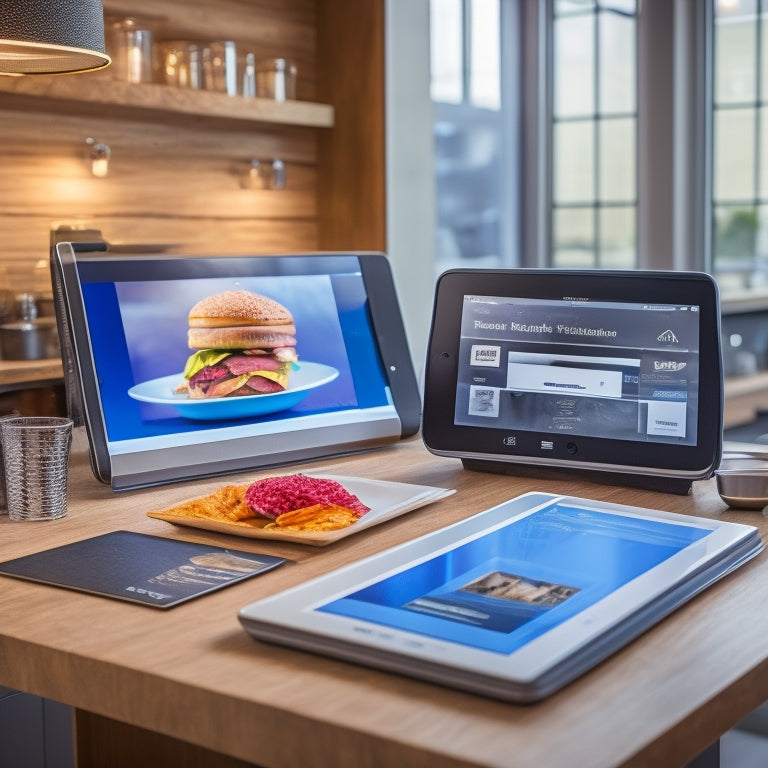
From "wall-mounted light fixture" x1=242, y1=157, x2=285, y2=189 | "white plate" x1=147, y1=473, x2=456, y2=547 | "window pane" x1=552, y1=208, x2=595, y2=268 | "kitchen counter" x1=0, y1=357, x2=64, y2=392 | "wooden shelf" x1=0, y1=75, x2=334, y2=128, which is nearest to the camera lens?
"white plate" x1=147, y1=473, x2=456, y2=547

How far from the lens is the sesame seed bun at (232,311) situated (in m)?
1.50

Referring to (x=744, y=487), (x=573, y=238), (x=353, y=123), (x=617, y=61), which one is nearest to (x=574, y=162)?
(x=573, y=238)

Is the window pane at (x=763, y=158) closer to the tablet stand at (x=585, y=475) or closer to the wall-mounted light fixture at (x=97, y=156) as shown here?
the wall-mounted light fixture at (x=97, y=156)

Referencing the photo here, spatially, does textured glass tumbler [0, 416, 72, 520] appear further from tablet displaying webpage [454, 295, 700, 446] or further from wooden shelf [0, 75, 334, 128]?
wooden shelf [0, 75, 334, 128]

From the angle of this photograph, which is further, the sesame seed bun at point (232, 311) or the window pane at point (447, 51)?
the window pane at point (447, 51)

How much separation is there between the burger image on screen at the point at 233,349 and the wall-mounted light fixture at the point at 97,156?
1.19 metres

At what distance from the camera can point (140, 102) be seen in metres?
2.43

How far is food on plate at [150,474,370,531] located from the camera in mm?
1126

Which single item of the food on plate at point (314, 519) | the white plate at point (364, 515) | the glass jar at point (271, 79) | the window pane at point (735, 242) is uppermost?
the glass jar at point (271, 79)

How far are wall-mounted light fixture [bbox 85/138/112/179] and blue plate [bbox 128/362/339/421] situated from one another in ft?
4.04

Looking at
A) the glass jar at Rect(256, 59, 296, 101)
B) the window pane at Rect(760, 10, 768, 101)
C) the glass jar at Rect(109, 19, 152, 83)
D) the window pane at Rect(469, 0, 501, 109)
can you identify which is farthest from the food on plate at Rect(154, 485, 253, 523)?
the window pane at Rect(760, 10, 768, 101)

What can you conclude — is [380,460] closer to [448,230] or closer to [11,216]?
[11,216]

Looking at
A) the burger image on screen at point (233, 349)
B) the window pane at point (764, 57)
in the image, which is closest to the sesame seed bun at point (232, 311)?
the burger image on screen at point (233, 349)

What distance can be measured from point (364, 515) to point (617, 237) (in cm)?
334
